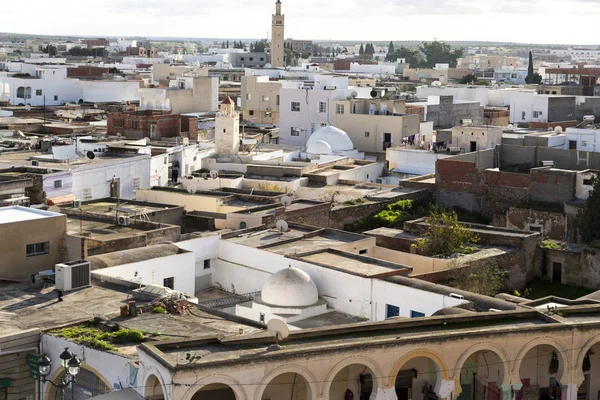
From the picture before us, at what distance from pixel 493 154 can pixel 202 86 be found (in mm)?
27699

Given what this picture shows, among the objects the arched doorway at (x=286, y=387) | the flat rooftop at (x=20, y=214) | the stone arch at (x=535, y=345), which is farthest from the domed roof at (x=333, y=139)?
the arched doorway at (x=286, y=387)

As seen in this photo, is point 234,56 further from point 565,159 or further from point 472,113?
point 565,159

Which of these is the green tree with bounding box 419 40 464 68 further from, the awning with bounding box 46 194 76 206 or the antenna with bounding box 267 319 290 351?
the antenna with bounding box 267 319 290 351

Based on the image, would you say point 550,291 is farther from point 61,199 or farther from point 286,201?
point 61,199

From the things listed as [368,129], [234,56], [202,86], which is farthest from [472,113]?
[234,56]

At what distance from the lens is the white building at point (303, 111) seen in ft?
191

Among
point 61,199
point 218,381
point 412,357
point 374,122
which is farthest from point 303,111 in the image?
point 218,381

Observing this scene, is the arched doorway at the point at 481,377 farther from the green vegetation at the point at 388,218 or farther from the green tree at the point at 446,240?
the green vegetation at the point at 388,218

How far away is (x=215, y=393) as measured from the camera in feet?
63.8

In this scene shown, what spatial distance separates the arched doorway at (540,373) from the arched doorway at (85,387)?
841cm

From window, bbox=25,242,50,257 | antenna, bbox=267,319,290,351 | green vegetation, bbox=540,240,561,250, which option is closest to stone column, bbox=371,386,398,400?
antenna, bbox=267,319,290,351

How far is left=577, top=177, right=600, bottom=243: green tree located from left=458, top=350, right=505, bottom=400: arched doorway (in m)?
14.7

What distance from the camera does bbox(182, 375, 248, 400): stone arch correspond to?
17.7 meters

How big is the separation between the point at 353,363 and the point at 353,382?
5.21ft
